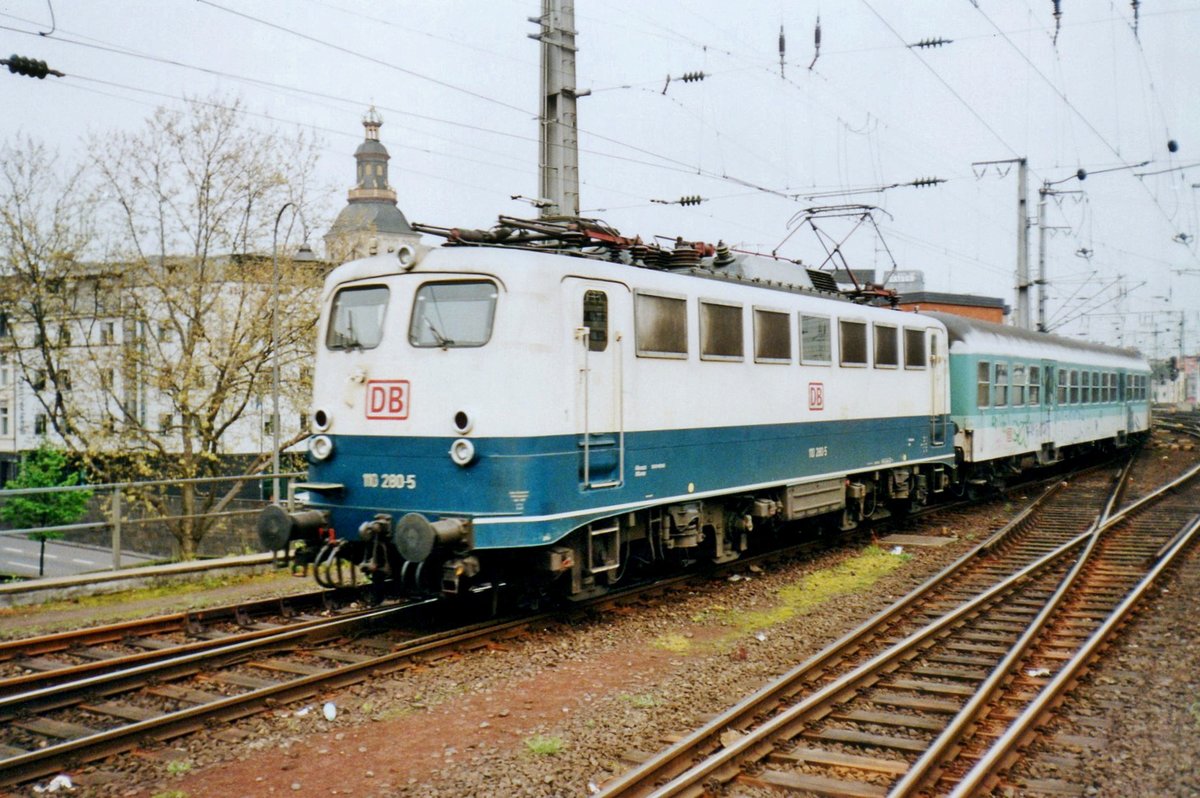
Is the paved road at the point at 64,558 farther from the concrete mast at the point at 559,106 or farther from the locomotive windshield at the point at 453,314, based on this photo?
the concrete mast at the point at 559,106

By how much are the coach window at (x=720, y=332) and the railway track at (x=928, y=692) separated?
3.21m

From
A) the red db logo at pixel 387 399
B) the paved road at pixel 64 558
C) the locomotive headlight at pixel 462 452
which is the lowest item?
the paved road at pixel 64 558

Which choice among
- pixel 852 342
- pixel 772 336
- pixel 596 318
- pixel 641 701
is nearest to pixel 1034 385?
pixel 852 342

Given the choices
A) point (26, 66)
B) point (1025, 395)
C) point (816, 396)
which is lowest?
point (816, 396)

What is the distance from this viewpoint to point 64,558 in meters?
17.1

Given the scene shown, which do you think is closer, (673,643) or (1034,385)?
(673,643)

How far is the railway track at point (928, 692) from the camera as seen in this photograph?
587 cm

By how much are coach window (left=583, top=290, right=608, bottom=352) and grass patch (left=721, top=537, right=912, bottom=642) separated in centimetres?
308

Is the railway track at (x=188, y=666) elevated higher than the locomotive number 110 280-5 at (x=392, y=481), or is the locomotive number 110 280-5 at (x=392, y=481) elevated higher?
the locomotive number 110 280-5 at (x=392, y=481)

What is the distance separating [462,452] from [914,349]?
9932 millimetres

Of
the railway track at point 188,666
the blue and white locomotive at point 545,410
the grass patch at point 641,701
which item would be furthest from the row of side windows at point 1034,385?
the grass patch at point 641,701

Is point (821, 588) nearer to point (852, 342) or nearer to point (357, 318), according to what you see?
point (852, 342)

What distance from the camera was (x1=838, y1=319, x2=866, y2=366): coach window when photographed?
13803 mm

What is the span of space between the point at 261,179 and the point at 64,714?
17382mm
